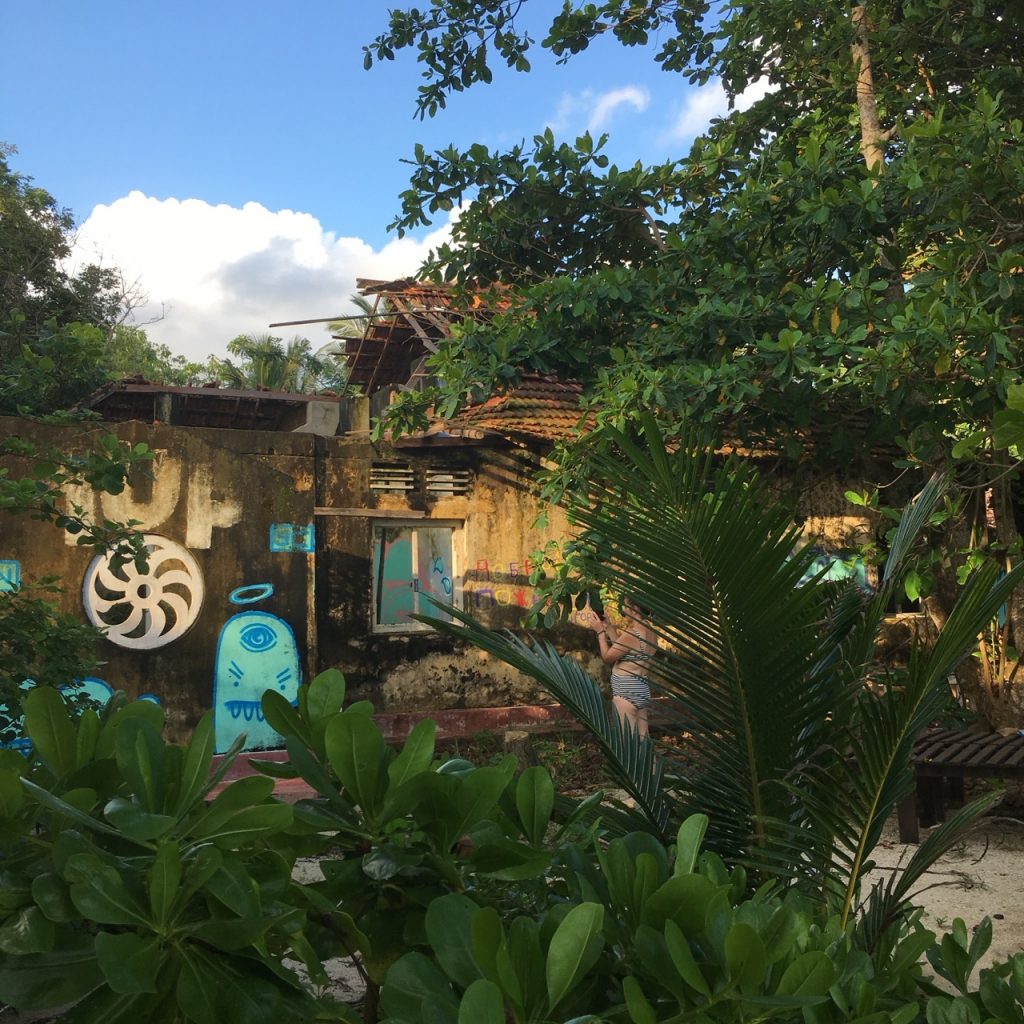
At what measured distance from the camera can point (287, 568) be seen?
807 centimetres

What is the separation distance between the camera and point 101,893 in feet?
3.38

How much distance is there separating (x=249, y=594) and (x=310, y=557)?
567 mm

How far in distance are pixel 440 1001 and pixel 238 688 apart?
7.05 m

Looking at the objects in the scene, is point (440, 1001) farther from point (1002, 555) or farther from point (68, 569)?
point (68, 569)

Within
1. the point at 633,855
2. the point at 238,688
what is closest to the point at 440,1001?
the point at 633,855

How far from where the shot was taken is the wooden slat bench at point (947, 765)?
523cm

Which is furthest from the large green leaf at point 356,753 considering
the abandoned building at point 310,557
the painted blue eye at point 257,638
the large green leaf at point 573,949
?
the painted blue eye at point 257,638

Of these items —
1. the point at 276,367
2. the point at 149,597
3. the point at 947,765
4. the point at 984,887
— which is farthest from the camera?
the point at 276,367

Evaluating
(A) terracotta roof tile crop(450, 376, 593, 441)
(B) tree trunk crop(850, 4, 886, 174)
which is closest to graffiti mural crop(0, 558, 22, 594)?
(A) terracotta roof tile crop(450, 376, 593, 441)

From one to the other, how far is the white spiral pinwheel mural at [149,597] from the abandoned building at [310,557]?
0.03 ft

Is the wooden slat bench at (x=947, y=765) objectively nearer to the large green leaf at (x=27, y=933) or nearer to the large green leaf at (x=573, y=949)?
the large green leaf at (x=573, y=949)

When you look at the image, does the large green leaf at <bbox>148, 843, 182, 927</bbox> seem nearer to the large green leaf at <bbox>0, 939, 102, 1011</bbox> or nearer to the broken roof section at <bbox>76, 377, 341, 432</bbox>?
the large green leaf at <bbox>0, 939, 102, 1011</bbox>

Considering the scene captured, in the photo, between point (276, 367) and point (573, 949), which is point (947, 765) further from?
point (276, 367)

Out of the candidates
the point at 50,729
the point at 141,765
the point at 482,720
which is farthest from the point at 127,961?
the point at 482,720
